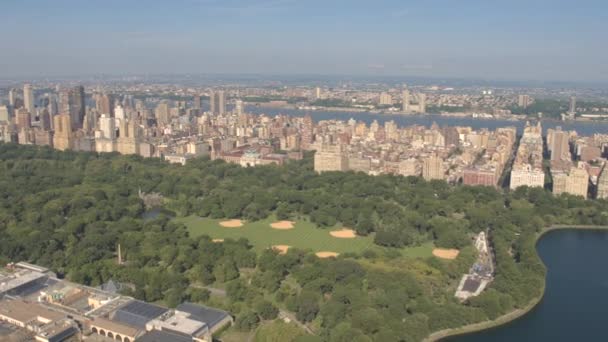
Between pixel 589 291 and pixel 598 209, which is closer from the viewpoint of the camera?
pixel 589 291

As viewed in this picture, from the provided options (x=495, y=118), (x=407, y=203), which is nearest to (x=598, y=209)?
(x=407, y=203)

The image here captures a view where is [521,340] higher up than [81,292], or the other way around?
[81,292]

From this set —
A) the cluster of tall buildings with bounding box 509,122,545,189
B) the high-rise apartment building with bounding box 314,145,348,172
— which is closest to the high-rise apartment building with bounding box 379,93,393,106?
the cluster of tall buildings with bounding box 509,122,545,189

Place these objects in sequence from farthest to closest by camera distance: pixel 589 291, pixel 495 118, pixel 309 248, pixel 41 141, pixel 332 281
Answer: pixel 495 118
pixel 41 141
pixel 309 248
pixel 589 291
pixel 332 281

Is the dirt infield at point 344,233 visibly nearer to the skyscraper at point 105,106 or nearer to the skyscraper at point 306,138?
the skyscraper at point 306,138

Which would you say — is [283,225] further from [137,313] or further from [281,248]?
[137,313]

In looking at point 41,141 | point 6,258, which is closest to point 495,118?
point 41,141

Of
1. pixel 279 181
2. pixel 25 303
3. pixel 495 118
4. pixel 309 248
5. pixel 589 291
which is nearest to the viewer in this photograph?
pixel 25 303

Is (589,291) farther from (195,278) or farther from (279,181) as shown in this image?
(279,181)
